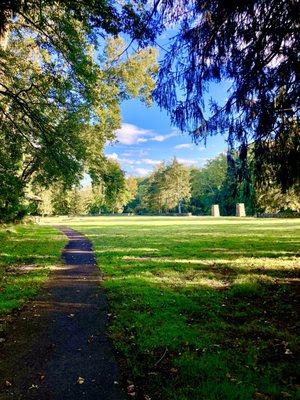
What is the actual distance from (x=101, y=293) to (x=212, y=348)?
4209mm

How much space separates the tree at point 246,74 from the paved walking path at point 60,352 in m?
4.65

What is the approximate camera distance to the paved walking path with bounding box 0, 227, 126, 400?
434 centimetres

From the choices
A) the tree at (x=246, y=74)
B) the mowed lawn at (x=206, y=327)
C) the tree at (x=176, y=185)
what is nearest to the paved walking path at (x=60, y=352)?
the mowed lawn at (x=206, y=327)

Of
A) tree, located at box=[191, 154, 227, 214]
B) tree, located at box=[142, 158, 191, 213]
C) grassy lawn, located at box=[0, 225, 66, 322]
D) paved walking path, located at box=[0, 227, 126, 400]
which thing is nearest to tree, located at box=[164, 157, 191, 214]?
tree, located at box=[142, 158, 191, 213]

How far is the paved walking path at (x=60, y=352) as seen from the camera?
4.34 metres

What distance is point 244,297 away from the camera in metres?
8.49

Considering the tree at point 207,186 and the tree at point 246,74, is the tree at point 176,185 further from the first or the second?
the tree at point 246,74

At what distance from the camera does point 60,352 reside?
17.9ft

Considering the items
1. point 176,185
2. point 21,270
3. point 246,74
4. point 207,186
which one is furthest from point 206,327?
point 207,186

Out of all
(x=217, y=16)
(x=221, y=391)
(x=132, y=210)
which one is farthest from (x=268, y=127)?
(x=132, y=210)

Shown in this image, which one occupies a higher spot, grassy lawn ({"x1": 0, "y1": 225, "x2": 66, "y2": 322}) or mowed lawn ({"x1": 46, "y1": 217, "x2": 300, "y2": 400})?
grassy lawn ({"x1": 0, "y1": 225, "x2": 66, "y2": 322})

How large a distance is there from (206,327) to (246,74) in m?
5.04

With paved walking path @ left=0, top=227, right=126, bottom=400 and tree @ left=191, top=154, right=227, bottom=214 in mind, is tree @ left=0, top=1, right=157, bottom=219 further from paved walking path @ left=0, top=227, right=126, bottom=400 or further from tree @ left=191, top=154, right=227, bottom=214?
tree @ left=191, top=154, right=227, bottom=214

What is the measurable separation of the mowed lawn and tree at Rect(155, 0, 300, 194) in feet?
9.72
